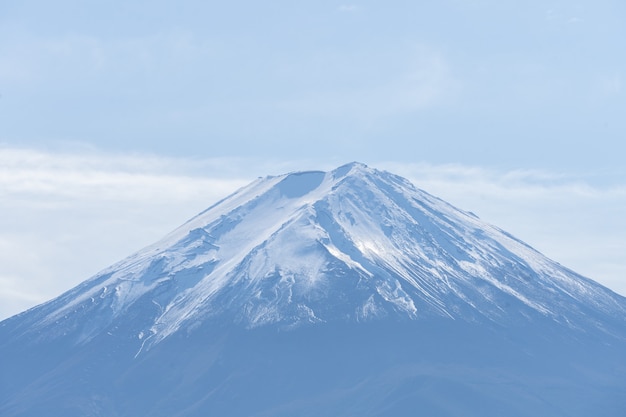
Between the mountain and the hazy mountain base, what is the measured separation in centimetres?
23

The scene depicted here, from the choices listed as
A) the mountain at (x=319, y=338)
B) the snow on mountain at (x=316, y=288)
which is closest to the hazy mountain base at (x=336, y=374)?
the mountain at (x=319, y=338)

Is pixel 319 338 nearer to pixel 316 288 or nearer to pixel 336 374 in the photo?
pixel 336 374

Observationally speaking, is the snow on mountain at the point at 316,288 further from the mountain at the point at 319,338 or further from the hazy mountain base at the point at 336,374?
the hazy mountain base at the point at 336,374

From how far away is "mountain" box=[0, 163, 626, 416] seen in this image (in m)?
165

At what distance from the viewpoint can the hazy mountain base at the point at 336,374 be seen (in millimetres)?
162625

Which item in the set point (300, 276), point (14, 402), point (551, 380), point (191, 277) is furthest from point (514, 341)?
point (14, 402)

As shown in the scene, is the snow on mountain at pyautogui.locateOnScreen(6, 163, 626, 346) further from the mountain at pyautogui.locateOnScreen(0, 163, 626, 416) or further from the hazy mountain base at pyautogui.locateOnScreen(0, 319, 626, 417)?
the hazy mountain base at pyautogui.locateOnScreen(0, 319, 626, 417)

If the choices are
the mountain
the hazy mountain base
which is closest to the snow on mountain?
the mountain

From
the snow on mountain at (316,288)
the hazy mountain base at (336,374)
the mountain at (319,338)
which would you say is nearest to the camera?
the hazy mountain base at (336,374)

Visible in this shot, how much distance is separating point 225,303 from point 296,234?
1551cm

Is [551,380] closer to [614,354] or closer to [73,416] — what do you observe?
[614,354]

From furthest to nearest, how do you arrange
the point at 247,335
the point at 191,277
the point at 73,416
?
the point at 191,277, the point at 247,335, the point at 73,416

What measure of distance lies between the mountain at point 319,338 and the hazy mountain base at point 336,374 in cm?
23

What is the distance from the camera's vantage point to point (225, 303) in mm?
184375
